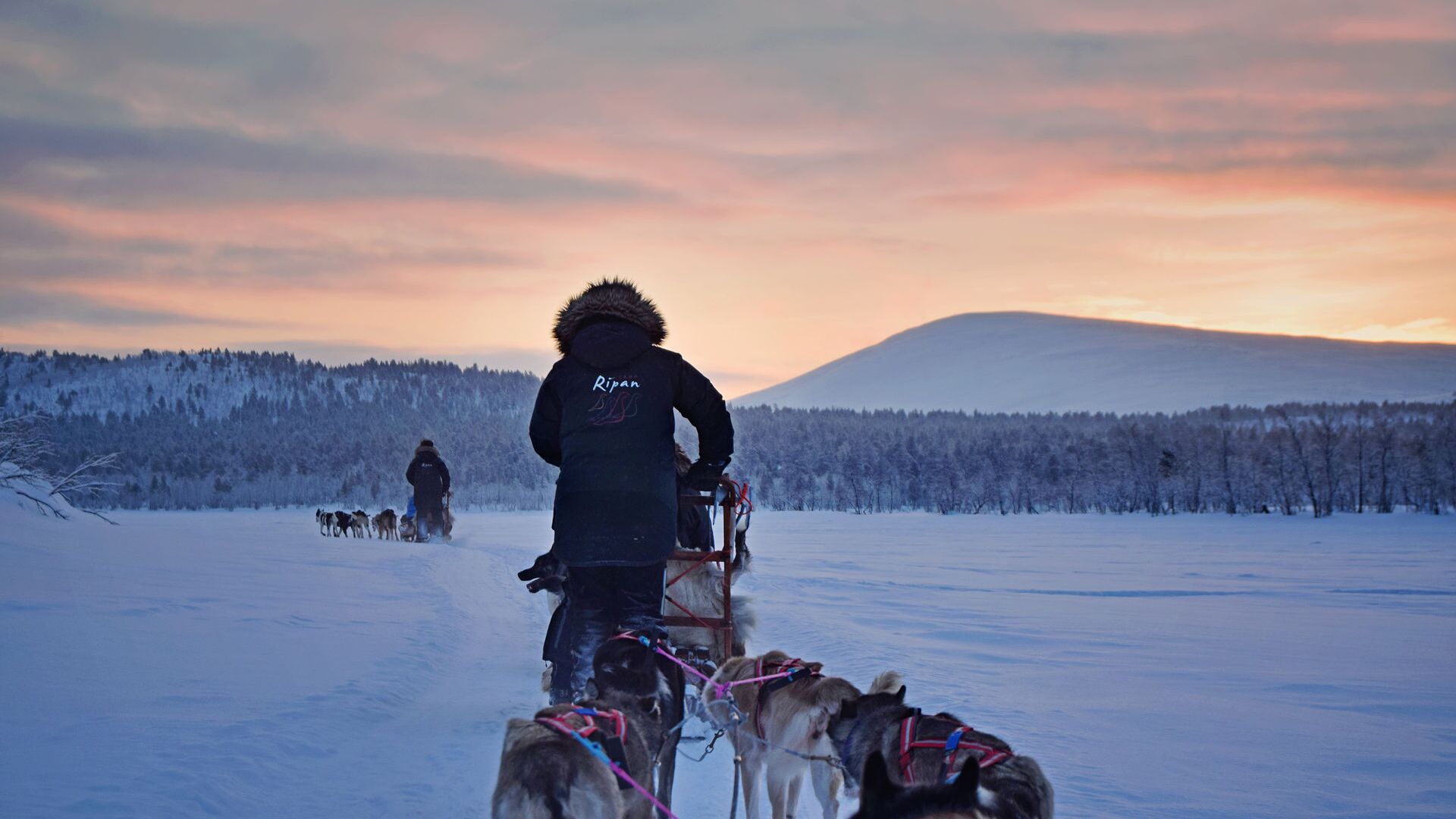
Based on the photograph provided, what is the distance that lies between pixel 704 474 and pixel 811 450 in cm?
6676

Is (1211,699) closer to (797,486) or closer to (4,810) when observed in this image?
(4,810)

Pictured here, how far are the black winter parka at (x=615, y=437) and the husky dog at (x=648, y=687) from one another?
1.38ft

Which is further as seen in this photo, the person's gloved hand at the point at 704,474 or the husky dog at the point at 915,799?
the person's gloved hand at the point at 704,474

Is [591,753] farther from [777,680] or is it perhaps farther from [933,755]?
[777,680]

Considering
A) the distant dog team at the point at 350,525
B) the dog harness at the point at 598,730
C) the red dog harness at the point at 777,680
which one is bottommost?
the distant dog team at the point at 350,525

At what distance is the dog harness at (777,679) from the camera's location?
4.30 metres

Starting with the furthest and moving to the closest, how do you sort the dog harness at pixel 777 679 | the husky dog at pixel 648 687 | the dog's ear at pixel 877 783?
1. the dog harness at pixel 777 679
2. the husky dog at pixel 648 687
3. the dog's ear at pixel 877 783

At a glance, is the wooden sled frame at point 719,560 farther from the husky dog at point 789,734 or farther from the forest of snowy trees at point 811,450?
the forest of snowy trees at point 811,450

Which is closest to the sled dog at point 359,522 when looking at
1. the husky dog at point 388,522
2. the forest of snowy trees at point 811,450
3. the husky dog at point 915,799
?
the husky dog at point 388,522

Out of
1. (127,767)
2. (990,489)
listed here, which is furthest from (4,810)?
(990,489)

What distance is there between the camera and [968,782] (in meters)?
2.03

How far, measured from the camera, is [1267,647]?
914 centimetres

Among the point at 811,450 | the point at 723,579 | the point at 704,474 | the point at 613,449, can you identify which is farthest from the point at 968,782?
the point at 811,450

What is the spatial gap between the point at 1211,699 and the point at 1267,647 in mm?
2802
